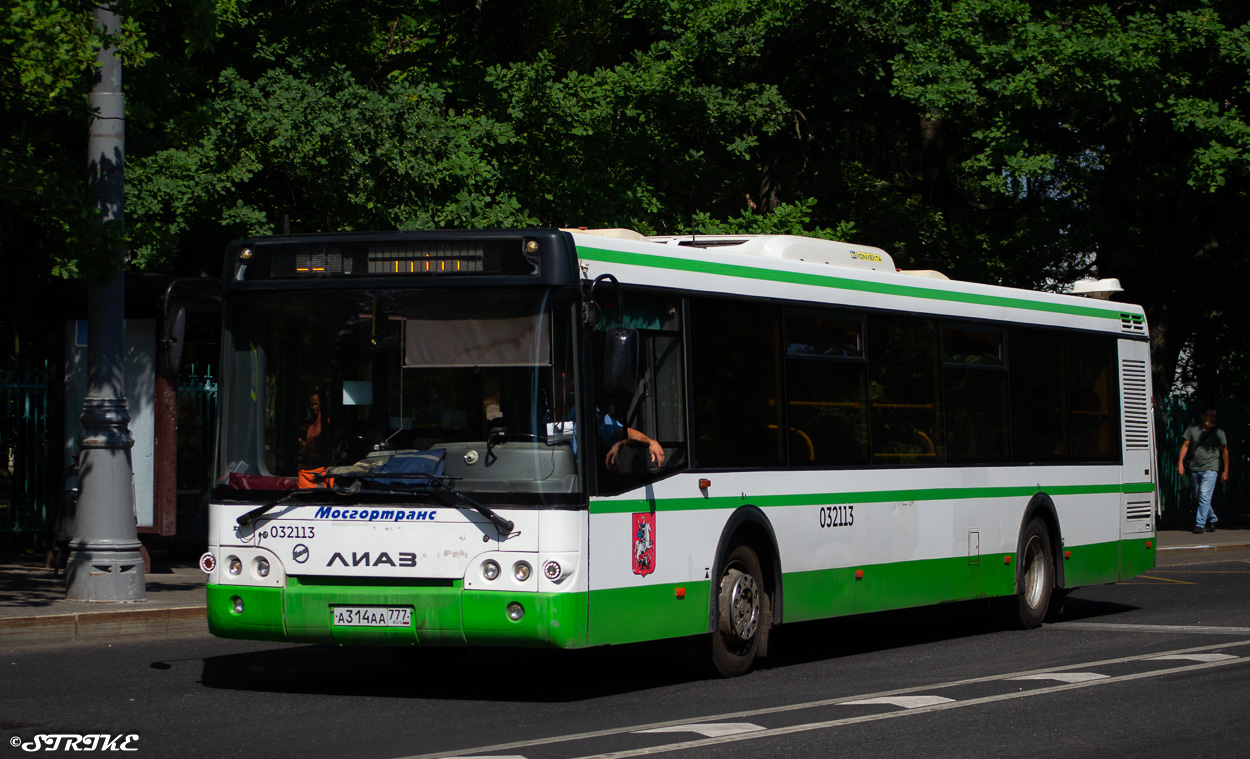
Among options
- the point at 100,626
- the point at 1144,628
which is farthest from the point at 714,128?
the point at 100,626

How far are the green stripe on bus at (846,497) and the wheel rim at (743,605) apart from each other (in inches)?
19.5

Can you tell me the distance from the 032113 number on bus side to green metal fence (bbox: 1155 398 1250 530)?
19.2 m

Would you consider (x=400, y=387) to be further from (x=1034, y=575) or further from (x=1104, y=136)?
(x=1104, y=136)

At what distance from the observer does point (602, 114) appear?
2342 centimetres

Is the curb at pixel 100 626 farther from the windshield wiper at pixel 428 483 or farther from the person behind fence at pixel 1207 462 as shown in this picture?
the person behind fence at pixel 1207 462

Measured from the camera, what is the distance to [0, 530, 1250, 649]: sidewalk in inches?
492

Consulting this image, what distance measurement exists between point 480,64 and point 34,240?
716 centimetres

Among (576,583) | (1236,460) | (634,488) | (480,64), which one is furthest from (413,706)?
(1236,460)

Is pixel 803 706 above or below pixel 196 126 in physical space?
below

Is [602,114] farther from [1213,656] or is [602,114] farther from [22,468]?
[1213,656]

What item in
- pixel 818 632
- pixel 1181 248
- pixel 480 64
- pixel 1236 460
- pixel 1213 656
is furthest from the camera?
pixel 1236 460

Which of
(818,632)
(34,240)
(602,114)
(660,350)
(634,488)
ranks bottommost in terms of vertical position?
(818,632)

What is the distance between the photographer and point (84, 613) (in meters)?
12.9

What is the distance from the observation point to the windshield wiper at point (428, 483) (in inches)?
365
